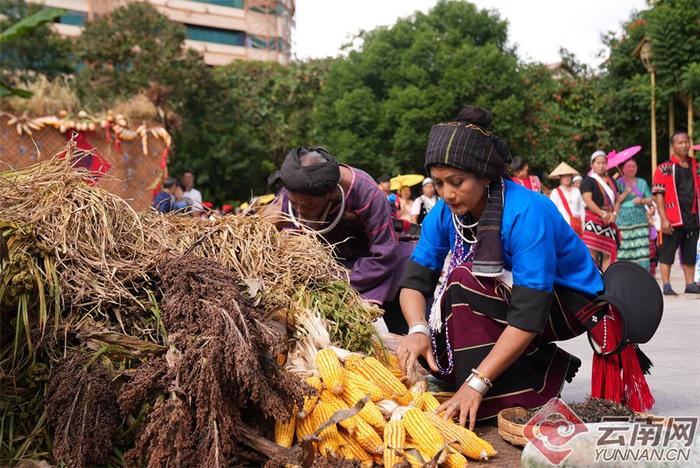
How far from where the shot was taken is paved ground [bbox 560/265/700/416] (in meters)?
3.95

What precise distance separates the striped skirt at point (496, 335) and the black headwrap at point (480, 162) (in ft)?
0.50

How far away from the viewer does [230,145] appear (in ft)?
86.0

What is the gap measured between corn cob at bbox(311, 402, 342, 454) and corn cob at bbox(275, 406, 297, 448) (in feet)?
0.31

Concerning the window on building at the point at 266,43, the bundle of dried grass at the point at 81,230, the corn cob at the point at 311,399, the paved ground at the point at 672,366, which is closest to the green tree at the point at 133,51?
the paved ground at the point at 672,366

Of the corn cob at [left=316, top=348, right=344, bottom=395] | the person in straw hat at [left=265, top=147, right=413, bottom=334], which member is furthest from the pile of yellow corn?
the person in straw hat at [left=265, top=147, right=413, bottom=334]

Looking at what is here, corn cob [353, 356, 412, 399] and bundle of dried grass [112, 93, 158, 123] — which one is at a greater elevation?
bundle of dried grass [112, 93, 158, 123]

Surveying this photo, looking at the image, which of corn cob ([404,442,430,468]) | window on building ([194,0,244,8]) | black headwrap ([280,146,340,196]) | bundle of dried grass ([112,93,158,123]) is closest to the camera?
corn cob ([404,442,430,468])

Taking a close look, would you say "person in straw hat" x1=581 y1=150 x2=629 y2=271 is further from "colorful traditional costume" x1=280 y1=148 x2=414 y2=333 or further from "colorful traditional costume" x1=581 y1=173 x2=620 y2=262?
"colorful traditional costume" x1=280 y1=148 x2=414 y2=333

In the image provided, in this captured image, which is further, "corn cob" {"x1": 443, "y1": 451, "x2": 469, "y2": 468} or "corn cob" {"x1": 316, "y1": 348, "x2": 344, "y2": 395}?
"corn cob" {"x1": 316, "y1": 348, "x2": 344, "y2": 395}

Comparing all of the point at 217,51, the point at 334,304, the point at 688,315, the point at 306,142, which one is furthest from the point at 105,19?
the point at 217,51

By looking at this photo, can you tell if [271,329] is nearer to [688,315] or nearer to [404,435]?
[404,435]

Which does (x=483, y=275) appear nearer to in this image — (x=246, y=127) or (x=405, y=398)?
(x=405, y=398)

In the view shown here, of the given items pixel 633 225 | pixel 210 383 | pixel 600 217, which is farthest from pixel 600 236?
pixel 210 383

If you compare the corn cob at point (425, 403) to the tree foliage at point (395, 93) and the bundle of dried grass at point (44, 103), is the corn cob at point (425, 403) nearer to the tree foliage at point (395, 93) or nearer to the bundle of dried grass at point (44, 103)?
the bundle of dried grass at point (44, 103)
